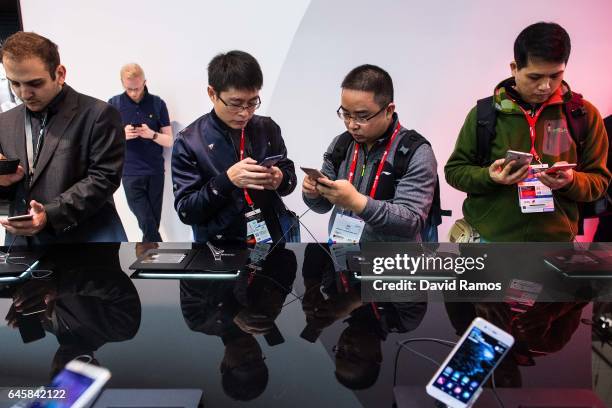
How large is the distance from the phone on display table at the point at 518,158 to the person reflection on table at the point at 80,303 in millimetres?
1329

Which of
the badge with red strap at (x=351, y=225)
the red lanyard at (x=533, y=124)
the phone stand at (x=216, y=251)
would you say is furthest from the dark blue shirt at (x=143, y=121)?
the red lanyard at (x=533, y=124)

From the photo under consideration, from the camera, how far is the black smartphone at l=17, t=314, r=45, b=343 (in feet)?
3.49

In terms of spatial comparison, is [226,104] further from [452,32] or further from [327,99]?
[452,32]

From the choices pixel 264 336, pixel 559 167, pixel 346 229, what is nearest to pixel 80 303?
pixel 264 336

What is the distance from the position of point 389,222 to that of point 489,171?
519mm

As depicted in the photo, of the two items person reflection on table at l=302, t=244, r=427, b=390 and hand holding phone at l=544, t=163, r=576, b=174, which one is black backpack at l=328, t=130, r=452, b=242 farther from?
person reflection on table at l=302, t=244, r=427, b=390

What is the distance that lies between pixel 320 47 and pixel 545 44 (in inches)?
85.1

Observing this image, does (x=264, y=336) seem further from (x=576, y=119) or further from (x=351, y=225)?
(x=576, y=119)

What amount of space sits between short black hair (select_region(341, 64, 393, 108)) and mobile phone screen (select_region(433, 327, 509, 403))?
1.08 m

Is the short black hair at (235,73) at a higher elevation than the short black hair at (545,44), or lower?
lower

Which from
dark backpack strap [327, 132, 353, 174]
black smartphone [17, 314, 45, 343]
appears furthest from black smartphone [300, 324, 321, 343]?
dark backpack strap [327, 132, 353, 174]

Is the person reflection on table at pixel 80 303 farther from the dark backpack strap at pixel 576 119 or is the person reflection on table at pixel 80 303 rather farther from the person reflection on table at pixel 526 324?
the dark backpack strap at pixel 576 119

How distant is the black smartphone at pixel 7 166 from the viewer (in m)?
1.63

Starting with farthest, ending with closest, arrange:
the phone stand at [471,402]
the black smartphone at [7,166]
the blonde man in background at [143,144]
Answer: the blonde man in background at [143,144], the black smartphone at [7,166], the phone stand at [471,402]
